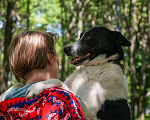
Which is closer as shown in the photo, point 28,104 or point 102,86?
point 28,104

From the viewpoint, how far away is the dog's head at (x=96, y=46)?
357cm

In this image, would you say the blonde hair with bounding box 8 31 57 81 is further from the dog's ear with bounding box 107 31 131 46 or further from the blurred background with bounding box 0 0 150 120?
the blurred background with bounding box 0 0 150 120

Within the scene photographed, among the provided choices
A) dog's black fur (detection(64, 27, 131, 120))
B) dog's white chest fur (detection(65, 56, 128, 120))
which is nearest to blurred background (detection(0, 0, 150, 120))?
dog's black fur (detection(64, 27, 131, 120))

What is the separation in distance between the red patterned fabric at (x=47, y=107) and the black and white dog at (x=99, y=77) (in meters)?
0.31

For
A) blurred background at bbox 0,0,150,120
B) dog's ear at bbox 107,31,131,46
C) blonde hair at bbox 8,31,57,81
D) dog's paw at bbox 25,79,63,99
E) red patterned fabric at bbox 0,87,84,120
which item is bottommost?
blurred background at bbox 0,0,150,120

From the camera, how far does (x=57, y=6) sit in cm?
2031

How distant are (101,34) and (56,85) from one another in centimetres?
168

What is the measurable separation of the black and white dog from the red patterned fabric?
31 cm

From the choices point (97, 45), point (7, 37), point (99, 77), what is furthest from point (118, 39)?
point (7, 37)

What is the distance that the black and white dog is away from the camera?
292cm

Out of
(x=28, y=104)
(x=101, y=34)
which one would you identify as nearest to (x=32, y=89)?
(x=28, y=104)

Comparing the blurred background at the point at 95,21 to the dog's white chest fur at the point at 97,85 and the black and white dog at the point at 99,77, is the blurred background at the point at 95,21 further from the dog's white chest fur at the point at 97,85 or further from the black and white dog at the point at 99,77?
the dog's white chest fur at the point at 97,85

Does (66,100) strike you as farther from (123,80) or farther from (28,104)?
(123,80)

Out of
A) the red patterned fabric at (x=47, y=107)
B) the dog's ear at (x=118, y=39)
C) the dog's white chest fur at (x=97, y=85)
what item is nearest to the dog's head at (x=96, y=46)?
the dog's ear at (x=118, y=39)
